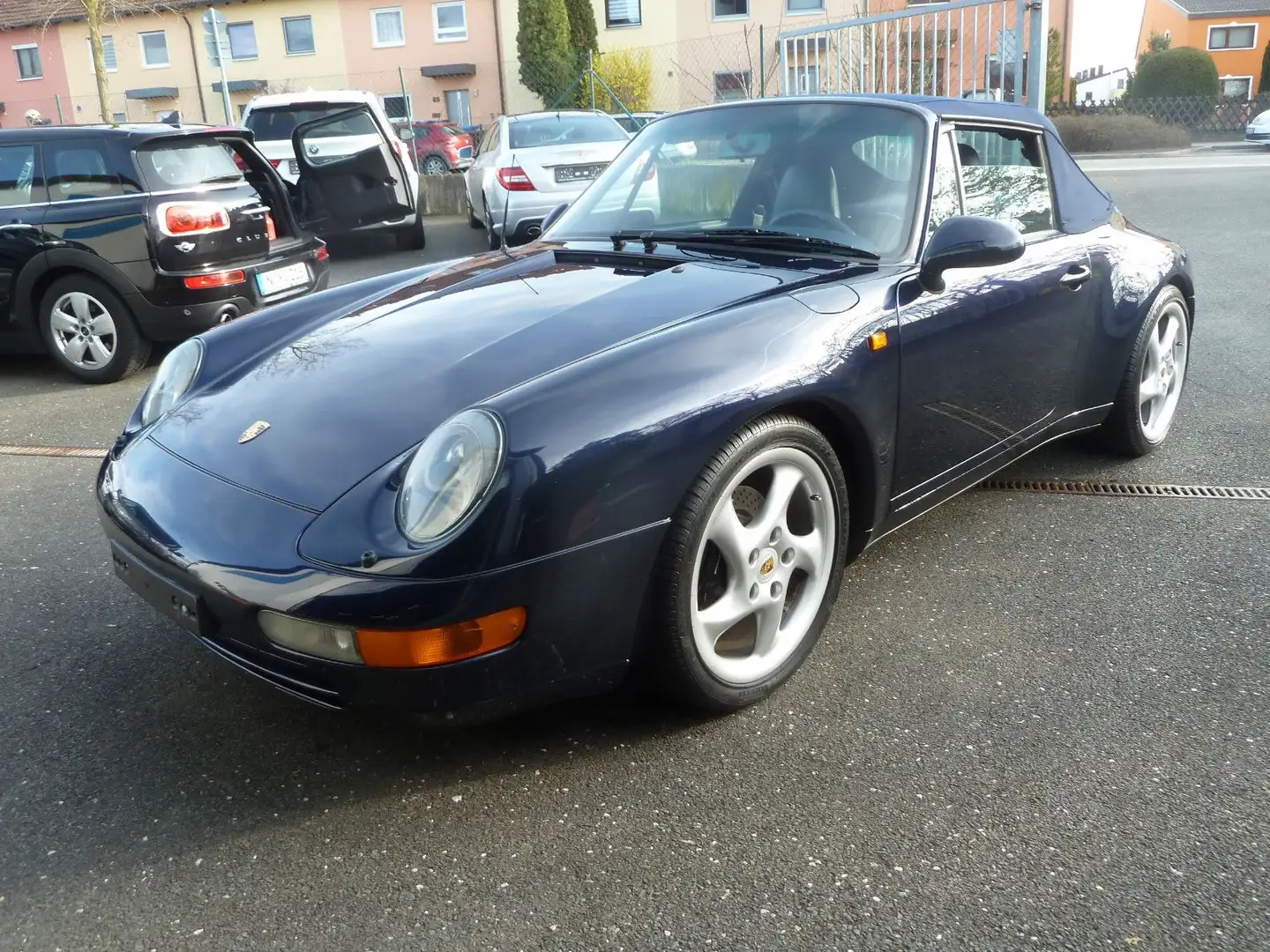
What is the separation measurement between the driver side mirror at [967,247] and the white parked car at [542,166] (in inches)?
261

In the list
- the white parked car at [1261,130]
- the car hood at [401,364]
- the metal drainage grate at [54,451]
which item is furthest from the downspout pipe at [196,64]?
the car hood at [401,364]

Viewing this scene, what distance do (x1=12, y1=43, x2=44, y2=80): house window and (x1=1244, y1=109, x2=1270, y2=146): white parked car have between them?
1460 inches

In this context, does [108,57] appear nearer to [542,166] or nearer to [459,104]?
[459,104]

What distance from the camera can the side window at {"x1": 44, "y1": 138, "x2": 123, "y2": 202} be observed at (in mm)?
6145

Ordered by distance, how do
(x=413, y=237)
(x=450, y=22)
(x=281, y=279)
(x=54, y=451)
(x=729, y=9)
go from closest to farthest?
(x=54, y=451) < (x=281, y=279) < (x=413, y=237) < (x=729, y=9) < (x=450, y=22)

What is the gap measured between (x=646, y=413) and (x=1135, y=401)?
102 inches

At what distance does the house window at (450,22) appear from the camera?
3484 cm

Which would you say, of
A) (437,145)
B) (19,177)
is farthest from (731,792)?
(437,145)

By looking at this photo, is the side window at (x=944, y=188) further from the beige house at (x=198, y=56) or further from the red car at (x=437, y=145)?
the beige house at (x=198, y=56)

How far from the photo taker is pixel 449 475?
7.01 feet

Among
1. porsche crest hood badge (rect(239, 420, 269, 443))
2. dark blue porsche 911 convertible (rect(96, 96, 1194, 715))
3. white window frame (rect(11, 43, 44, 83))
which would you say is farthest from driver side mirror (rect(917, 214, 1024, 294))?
white window frame (rect(11, 43, 44, 83))

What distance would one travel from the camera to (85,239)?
6.05 metres

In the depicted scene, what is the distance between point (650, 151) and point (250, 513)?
2.09m

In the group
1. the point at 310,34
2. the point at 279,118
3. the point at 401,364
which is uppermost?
the point at 310,34
